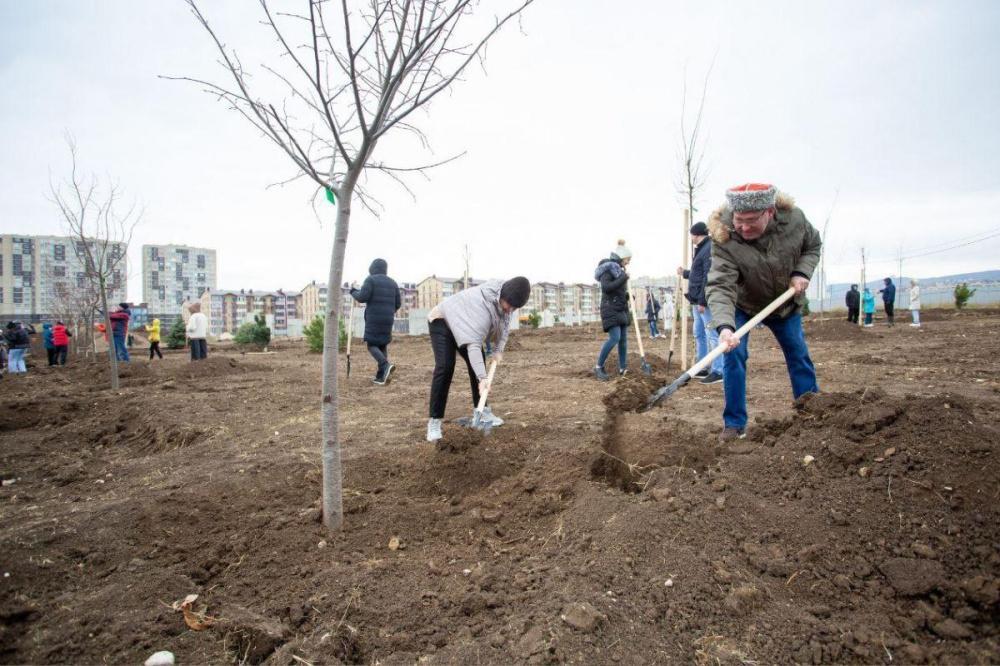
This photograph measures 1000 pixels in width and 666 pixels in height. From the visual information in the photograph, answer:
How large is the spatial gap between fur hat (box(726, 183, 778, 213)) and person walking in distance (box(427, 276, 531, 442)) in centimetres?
160

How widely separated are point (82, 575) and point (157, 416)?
150 inches

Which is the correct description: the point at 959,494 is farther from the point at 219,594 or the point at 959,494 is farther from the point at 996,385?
the point at 996,385

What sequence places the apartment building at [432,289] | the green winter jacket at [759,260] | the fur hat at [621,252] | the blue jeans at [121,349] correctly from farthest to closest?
the apartment building at [432,289] < the blue jeans at [121,349] < the fur hat at [621,252] < the green winter jacket at [759,260]

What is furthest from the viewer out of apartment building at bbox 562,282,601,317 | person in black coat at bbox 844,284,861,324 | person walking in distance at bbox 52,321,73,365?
apartment building at bbox 562,282,601,317

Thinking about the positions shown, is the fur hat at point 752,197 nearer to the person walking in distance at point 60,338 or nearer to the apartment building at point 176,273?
the person walking in distance at point 60,338

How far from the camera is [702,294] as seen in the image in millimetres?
5812

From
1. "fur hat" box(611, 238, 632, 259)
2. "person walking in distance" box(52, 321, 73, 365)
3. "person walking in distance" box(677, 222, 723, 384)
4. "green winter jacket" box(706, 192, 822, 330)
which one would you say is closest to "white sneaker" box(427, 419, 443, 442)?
"green winter jacket" box(706, 192, 822, 330)

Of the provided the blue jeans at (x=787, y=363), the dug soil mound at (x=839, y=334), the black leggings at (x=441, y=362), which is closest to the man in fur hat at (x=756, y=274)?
the blue jeans at (x=787, y=363)

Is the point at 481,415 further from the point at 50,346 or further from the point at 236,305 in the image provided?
the point at 236,305

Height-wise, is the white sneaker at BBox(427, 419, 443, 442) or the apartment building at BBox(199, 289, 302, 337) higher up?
the apartment building at BBox(199, 289, 302, 337)

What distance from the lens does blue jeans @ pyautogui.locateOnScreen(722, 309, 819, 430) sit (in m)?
3.55

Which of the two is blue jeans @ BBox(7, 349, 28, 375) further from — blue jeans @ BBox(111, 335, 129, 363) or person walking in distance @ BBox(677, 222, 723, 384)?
person walking in distance @ BBox(677, 222, 723, 384)

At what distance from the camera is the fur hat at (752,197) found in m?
3.18

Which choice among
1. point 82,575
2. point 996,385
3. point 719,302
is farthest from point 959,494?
point 996,385
